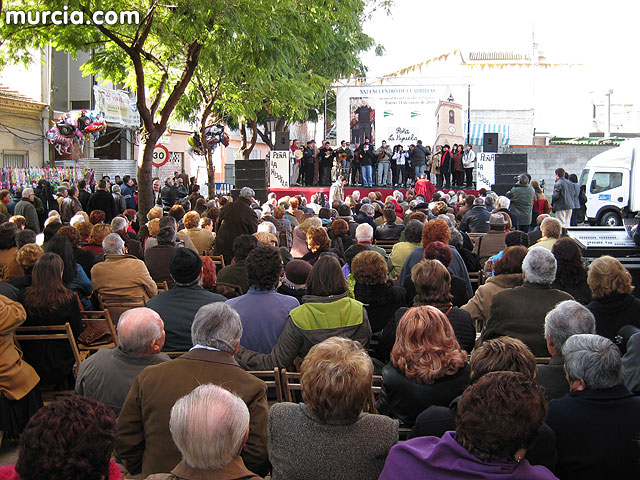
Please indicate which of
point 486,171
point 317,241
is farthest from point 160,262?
point 486,171

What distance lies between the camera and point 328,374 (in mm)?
2625

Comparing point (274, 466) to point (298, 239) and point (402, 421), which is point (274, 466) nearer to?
point (402, 421)

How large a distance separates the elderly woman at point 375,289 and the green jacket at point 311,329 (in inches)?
28.8

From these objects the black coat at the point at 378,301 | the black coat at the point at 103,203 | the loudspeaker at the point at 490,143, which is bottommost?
the black coat at the point at 378,301

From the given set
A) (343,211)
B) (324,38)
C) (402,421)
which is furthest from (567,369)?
(324,38)

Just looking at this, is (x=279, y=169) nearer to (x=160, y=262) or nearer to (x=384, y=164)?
(x=384, y=164)

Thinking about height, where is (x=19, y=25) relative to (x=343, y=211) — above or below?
above

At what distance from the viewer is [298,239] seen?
8.41 metres

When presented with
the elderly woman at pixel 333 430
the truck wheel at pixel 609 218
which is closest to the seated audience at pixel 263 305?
the elderly woman at pixel 333 430

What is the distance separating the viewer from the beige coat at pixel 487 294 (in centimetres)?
550

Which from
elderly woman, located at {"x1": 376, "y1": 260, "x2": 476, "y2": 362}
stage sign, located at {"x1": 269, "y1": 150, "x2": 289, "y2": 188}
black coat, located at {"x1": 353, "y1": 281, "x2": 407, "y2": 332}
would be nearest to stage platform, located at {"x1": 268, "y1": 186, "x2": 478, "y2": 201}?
stage sign, located at {"x1": 269, "y1": 150, "x2": 289, "y2": 188}

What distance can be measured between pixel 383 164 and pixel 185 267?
1920cm

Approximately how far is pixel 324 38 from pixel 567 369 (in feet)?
46.5

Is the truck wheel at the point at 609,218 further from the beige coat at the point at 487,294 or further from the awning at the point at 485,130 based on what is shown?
the beige coat at the point at 487,294
